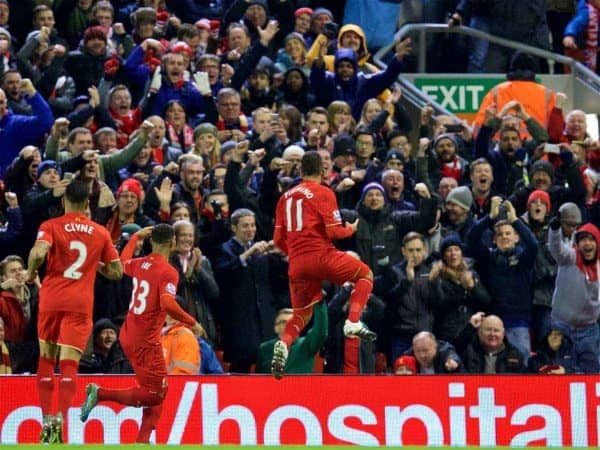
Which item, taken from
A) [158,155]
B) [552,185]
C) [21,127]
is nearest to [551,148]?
[552,185]

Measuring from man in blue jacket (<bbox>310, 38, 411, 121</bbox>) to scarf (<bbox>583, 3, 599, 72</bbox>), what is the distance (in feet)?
10.1

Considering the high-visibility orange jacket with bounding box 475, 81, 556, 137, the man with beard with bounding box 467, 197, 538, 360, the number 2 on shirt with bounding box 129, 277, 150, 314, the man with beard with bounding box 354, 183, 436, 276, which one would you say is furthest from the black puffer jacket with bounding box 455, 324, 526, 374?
the high-visibility orange jacket with bounding box 475, 81, 556, 137

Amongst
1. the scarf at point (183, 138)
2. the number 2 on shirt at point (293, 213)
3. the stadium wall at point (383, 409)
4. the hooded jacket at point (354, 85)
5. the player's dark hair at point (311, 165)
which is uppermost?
the hooded jacket at point (354, 85)

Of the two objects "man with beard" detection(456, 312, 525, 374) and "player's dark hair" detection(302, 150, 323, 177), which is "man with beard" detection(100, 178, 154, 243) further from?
"man with beard" detection(456, 312, 525, 374)

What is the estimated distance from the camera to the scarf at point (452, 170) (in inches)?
→ 784

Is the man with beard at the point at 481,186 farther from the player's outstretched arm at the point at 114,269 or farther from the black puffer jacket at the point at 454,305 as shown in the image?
the player's outstretched arm at the point at 114,269

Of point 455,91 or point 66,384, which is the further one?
point 455,91

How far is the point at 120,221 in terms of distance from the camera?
58.1 feet

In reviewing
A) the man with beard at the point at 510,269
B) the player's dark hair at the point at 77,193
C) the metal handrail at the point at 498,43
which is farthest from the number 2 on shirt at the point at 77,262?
the metal handrail at the point at 498,43

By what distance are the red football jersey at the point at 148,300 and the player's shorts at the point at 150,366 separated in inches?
2.2

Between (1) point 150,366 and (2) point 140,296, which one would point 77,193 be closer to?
(2) point 140,296

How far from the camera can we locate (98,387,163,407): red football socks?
15087 millimetres

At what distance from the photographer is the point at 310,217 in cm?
1552

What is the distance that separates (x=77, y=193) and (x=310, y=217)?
6.02 ft
